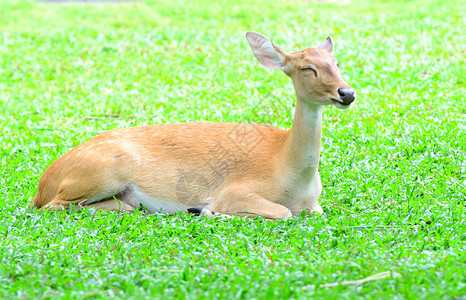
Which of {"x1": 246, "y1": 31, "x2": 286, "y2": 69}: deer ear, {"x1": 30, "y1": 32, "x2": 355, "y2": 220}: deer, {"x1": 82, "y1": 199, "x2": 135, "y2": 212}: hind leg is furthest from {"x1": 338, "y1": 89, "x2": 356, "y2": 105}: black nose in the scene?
{"x1": 82, "y1": 199, "x2": 135, "y2": 212}: hind leg

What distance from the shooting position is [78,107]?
952cm

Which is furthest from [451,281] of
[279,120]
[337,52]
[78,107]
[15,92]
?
[15,92]

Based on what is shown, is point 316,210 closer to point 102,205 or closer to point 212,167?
point 212,167

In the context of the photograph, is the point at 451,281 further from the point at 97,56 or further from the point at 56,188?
the point at 97,56

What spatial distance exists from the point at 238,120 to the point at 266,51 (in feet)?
8.05

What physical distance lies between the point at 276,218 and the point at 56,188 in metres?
2.10

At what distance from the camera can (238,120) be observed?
8.39m

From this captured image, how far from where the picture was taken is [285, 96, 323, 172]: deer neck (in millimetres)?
5648

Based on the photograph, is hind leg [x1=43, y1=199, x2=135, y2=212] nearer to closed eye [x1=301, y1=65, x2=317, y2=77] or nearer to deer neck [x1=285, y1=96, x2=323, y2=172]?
deer neck [x1=285, y1=96, x2=323, y2=172]

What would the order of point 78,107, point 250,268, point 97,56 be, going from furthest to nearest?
point 97,56, point 78,107, point 250,268

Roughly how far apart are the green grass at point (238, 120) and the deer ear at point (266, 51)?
55.5 inches

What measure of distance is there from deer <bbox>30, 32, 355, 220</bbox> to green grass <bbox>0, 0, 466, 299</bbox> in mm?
266

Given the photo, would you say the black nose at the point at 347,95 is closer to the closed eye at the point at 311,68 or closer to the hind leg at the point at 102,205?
the closed eye at the point at 311,68

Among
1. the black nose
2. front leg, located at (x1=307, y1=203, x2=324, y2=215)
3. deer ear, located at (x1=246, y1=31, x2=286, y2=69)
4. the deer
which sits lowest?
front leg, located at (x1=307, y1=203, x2=324, y2=215)
